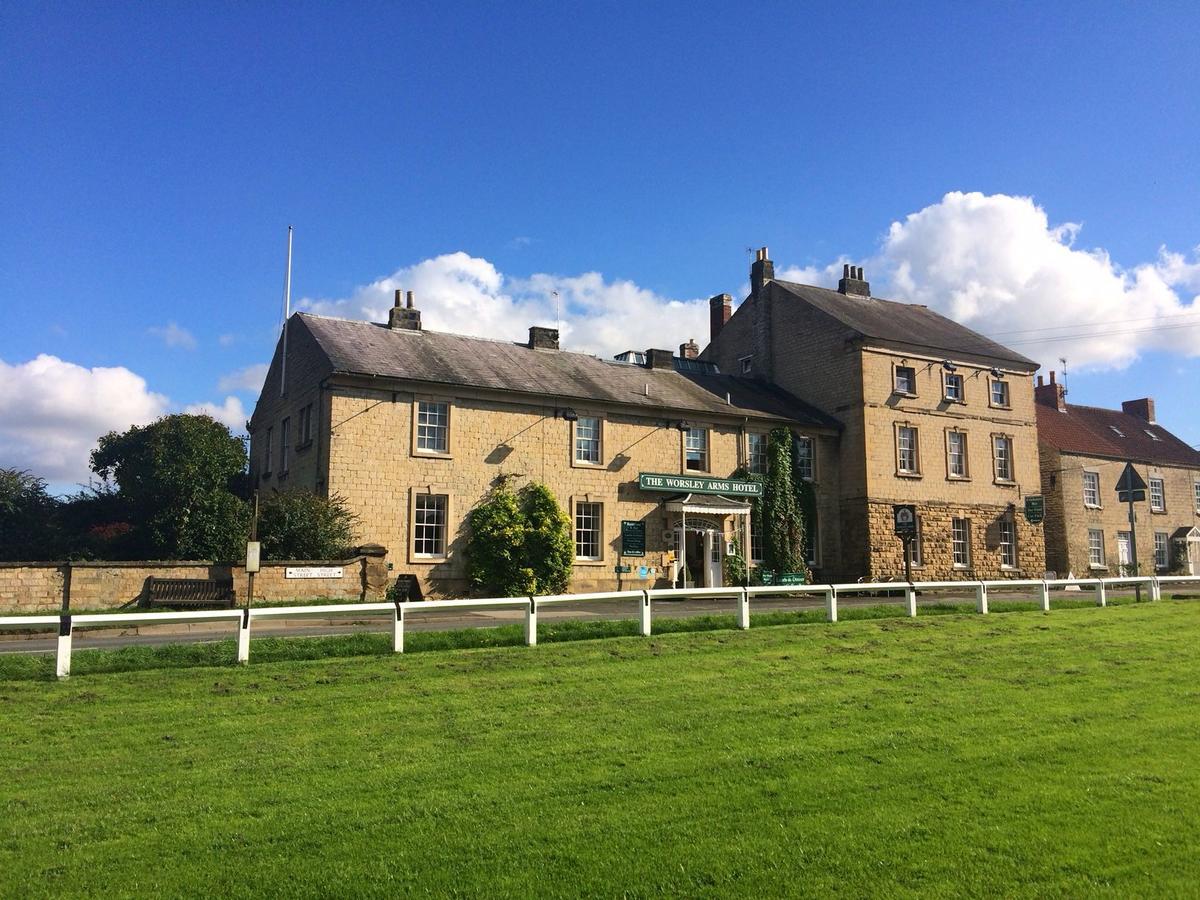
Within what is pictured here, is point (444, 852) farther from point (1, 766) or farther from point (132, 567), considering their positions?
point (132, 567)

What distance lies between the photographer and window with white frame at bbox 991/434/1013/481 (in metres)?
38.8

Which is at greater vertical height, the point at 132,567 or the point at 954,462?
the point at 954,462

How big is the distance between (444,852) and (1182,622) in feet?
55.6

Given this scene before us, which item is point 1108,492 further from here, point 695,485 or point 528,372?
point 528,372

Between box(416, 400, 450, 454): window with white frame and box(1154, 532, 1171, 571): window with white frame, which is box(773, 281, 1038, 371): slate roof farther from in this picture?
box(416, 400, 450, 454): window with white frame

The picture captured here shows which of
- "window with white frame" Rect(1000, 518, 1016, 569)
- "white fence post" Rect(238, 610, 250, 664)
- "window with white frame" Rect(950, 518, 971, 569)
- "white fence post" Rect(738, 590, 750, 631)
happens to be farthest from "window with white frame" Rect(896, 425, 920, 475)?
"white fence post" Rect(238, 610, 250, 664)

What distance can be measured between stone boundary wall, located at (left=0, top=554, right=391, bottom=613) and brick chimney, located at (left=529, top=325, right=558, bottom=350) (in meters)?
12.5

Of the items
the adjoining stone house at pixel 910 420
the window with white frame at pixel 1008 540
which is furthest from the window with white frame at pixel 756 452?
the window with white frame at pixel 1008 540

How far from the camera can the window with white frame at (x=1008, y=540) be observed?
38.3 meters

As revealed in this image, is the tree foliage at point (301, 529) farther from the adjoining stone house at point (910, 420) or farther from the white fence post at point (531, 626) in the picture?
the adjoining stone house at point (910, 420)

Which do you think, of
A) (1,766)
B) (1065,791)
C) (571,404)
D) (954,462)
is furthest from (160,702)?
(954,462)

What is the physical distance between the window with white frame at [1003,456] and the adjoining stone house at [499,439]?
7602mm

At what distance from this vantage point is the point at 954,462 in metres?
37.6

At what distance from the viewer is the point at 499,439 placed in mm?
29078
